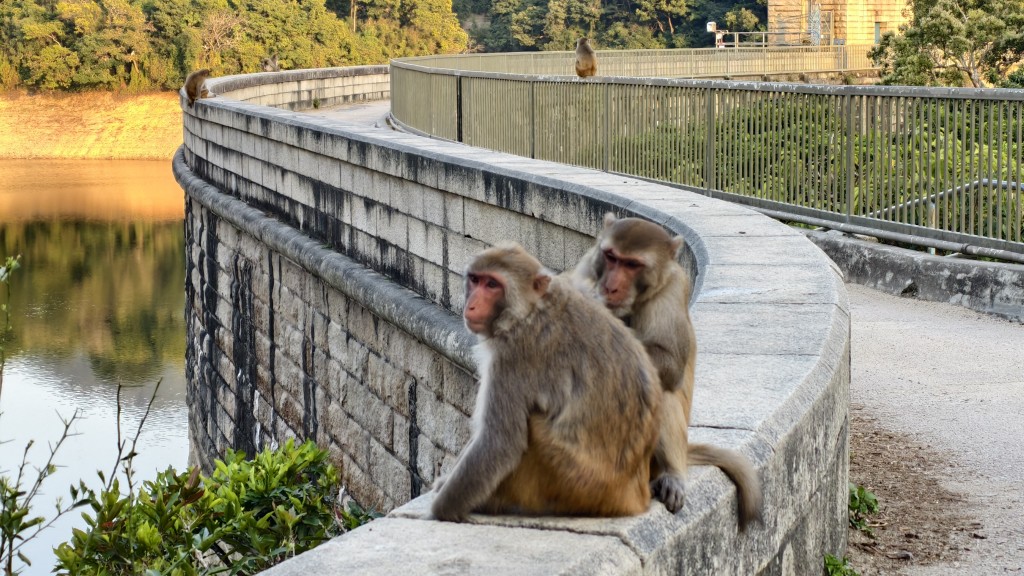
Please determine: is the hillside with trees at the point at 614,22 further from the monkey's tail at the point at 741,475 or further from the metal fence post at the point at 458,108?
the monkey's tail at the point at 741,475

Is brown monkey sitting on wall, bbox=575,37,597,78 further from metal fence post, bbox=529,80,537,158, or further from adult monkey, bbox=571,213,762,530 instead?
adult monkey, bbox=571,213,762,530

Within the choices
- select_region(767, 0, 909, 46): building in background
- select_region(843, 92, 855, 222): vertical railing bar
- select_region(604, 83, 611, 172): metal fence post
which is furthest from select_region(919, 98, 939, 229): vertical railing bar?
select_region(767, 0, 909, 46): building in background

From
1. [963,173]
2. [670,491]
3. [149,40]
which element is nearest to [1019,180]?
[963,173]

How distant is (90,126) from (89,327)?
25.8 m

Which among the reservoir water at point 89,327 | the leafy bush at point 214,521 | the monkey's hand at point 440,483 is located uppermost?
the monkey's hand at point 440,483

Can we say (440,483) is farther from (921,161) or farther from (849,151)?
(849,151)

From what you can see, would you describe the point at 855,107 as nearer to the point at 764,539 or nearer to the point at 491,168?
the point at 491,168

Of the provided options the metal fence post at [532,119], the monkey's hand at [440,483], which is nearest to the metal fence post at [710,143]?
the metal fence post at [532,119]

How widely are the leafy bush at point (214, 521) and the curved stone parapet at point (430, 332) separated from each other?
668 millimetres

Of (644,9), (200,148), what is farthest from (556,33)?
(200,148)

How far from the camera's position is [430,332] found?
359 inches

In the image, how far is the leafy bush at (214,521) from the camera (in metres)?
5.37

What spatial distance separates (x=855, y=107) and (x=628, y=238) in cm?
710

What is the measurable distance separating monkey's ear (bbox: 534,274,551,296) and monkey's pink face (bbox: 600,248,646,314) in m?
0.36
